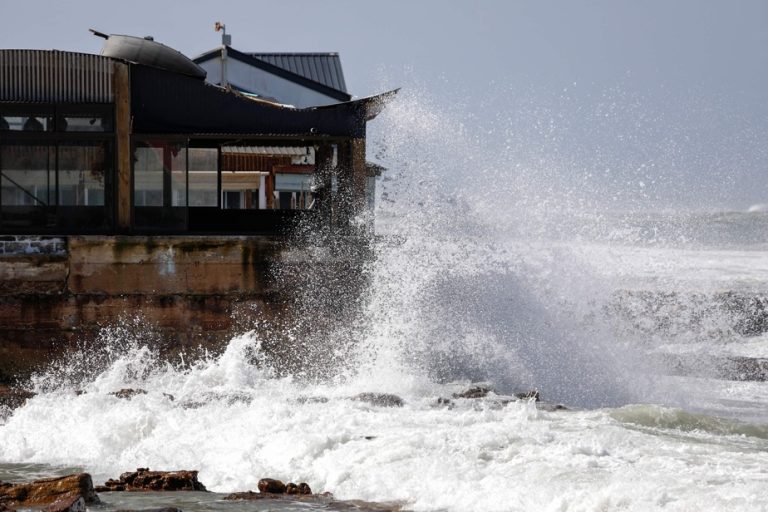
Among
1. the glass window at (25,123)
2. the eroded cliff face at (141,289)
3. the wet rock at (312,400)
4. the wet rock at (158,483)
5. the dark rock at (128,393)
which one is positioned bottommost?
the wet rock at (158,483)

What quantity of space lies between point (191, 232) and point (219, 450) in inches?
331

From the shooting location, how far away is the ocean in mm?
11125

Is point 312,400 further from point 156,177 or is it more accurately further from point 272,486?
point 156,177

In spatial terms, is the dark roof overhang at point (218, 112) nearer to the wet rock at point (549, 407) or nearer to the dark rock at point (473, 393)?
the dark rock at point (473, 393)

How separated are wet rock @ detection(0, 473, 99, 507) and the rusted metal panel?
11.1m

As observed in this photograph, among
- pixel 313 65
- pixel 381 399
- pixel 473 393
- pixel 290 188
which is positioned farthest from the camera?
pixel 313 65

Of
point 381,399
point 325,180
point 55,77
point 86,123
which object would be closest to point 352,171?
point 325,180

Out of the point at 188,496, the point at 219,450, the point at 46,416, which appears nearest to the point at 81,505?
the point at 188,496

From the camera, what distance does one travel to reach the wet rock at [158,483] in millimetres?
11359

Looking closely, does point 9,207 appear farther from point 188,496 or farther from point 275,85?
point 275,85

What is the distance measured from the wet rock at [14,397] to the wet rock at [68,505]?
7134 millimetres

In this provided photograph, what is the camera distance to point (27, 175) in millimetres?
20406

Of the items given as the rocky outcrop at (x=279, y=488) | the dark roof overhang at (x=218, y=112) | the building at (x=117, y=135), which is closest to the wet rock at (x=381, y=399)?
the rocky outcrop at (x=279, y=488)

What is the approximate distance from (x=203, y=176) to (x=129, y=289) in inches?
→ 129
